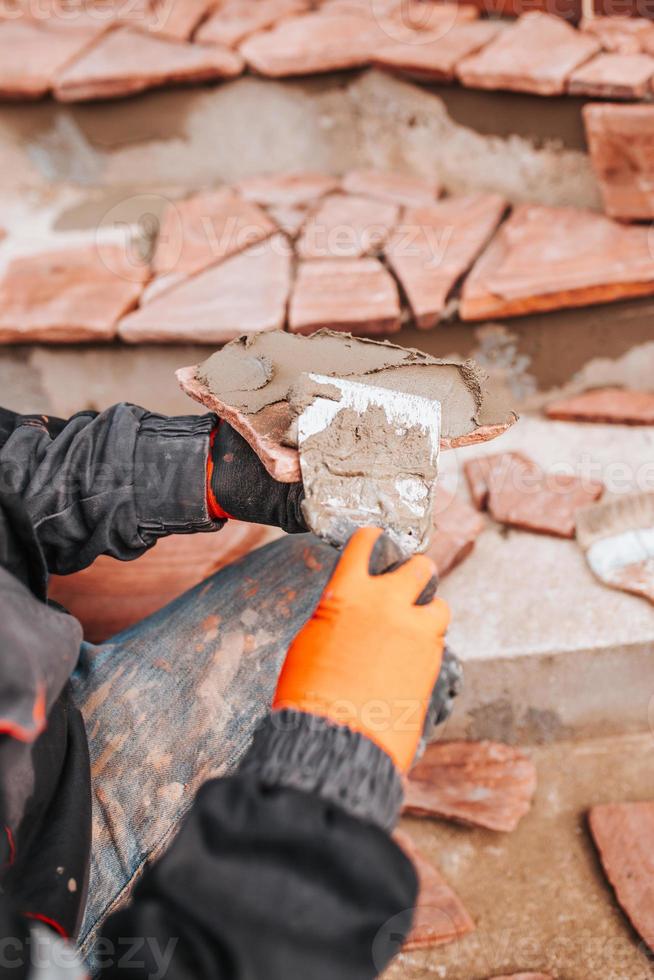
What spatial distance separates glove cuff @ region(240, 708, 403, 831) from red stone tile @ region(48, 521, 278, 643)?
2.92 ft

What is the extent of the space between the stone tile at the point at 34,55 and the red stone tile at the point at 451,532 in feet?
6.58

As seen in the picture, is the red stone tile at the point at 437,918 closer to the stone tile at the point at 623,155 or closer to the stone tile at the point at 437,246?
the stone tile at the point at 437,246

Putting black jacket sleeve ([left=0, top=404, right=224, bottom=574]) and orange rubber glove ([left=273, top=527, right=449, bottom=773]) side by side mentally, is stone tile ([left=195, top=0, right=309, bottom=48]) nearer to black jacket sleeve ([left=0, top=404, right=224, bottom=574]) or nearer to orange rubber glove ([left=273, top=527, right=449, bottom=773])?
black jacket sleeve ([left=0, top=404, right=224, bottom=574])

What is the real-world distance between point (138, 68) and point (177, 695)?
2.23 m

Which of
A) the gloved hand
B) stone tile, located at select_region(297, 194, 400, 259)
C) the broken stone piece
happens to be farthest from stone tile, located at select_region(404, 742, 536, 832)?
stone tile, located at select_region(297, 194, 400, 259)

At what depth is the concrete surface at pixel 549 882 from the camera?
154 cm

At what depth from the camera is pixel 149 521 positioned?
134 centimetres

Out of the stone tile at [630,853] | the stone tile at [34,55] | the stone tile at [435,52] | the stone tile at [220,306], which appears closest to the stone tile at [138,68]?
the stone tile at [34,55]

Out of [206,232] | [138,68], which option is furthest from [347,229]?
[138,68]

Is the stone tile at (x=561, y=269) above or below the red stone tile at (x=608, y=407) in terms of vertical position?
above

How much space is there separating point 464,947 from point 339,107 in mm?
2452

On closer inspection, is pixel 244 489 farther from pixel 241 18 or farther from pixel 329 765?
pixel 241 18

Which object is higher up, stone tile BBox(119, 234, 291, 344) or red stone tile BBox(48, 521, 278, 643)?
stone tile BBox(119, 234, 291, 344)

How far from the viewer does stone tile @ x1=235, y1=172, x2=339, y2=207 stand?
2676 millimetres
